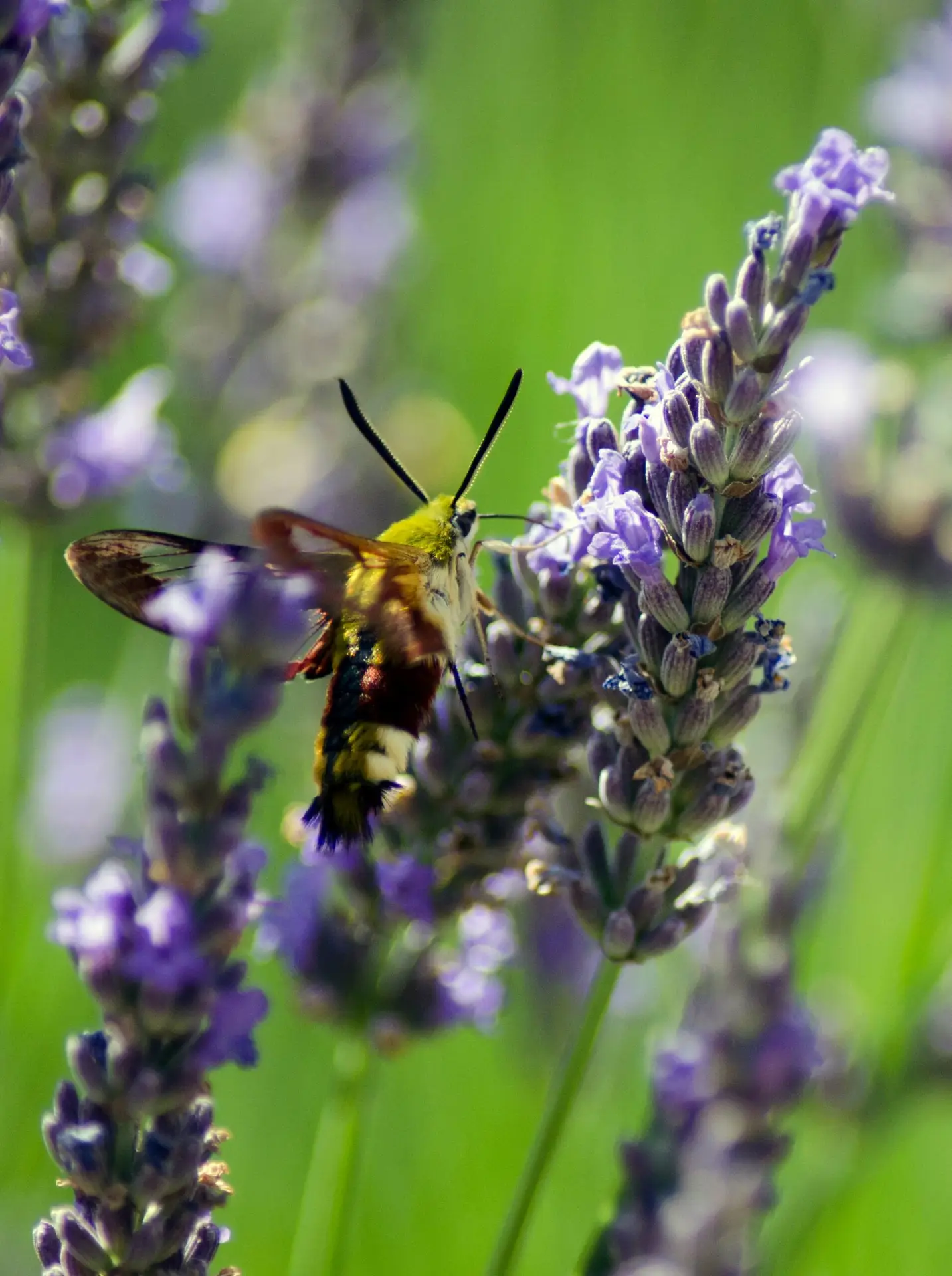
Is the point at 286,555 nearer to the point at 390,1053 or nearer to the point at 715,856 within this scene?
the point at 715,856

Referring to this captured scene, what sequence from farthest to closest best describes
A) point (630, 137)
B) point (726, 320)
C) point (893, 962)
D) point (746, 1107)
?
1. point (630, 137)
2. point (893, 962)
3. point (746, 1107)
4. point (726, 320)

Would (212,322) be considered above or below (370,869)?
above

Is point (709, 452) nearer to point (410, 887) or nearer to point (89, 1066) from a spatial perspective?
point (410, 887)

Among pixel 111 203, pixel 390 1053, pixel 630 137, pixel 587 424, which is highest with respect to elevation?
pixel 630 137

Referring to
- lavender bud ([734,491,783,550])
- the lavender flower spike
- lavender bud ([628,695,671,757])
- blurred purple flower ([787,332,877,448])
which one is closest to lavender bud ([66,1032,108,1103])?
the lavender flower spike

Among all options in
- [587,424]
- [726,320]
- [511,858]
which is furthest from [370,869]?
[726,320]

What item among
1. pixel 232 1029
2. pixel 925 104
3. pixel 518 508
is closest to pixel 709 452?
pixel 232 1029

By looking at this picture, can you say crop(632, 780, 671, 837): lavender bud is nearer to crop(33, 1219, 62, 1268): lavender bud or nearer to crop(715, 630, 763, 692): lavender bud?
crop(715, 630, 763, 692): lavender bud
